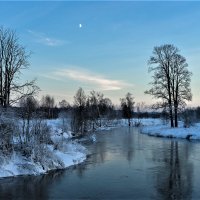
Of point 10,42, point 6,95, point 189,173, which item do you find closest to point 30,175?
point 189,173

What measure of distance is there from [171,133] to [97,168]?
83.4 ft

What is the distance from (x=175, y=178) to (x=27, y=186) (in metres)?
6.56

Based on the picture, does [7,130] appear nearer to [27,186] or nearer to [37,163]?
[37,163]

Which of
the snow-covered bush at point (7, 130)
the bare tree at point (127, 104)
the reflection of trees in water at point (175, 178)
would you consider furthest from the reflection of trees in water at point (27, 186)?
the bare tree at point (127, 104)

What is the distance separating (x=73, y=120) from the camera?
166 feet

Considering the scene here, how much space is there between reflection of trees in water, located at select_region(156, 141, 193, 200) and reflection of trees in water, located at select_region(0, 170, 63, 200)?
4.60m

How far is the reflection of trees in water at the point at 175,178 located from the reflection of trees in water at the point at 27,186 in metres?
4.60

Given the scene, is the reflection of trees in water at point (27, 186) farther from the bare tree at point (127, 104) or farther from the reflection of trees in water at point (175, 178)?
the bare tree at point (127, 104)

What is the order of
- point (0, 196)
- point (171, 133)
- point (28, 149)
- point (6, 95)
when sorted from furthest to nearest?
point (171, 133), point (6, 95), point (28, 149), point (0, 196)

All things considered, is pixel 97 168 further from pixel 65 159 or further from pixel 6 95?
pixel 6 95

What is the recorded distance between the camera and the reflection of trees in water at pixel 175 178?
44.9ft

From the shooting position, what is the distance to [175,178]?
16672 millimetres

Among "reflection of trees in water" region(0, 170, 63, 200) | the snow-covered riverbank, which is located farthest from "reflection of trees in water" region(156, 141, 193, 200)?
the snow-covered riverbank

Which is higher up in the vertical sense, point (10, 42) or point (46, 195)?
point (10, 42)
